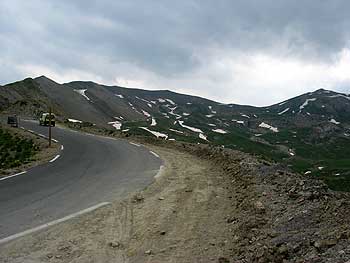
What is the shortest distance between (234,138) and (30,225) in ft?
501

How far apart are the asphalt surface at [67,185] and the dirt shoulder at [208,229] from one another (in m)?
0.85

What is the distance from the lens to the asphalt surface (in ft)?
35.8

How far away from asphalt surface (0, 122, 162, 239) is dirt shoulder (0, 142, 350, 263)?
853mm

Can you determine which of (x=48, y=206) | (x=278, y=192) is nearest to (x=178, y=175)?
(x=278, y=192)

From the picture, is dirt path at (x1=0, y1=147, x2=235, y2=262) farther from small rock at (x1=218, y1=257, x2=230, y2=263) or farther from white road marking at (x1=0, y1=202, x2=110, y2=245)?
white road marking at (x1=0, y1=202, x2=110, y2=245)

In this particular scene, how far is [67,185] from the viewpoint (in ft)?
50.0

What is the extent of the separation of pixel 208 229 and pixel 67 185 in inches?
276

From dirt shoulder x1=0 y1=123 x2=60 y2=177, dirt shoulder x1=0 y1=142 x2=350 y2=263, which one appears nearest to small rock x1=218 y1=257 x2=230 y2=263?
dirt shoulder x1=0 y1=142 x2=350 y2=263

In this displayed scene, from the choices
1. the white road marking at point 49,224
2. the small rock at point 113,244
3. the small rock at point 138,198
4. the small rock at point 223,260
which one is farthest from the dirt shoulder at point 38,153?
the small rock at point 223,260

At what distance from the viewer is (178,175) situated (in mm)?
17578

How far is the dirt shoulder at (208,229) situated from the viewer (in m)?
7.88

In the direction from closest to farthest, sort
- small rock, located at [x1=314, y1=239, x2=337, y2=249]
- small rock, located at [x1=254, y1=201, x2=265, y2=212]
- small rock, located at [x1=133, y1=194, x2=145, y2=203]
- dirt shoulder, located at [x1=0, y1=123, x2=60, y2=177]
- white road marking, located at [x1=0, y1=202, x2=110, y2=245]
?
small rock, located at [x1=314, y1=239, x2=337, y2=249], white road marking, located at [x1=0, y1=202, x2=110, y2=245], small rock, located at [x1=254, y1=201, x2=265, y2=212], small rock, located at [x1=133, y1=194, x2=145, y2=203], dirt shoulder, located at [x1=0, y1=123, x2=60, y2=177]

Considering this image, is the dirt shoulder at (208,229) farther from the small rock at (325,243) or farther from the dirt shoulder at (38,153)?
the dirt shoulder at (38,153)

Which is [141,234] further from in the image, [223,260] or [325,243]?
[325,243]
